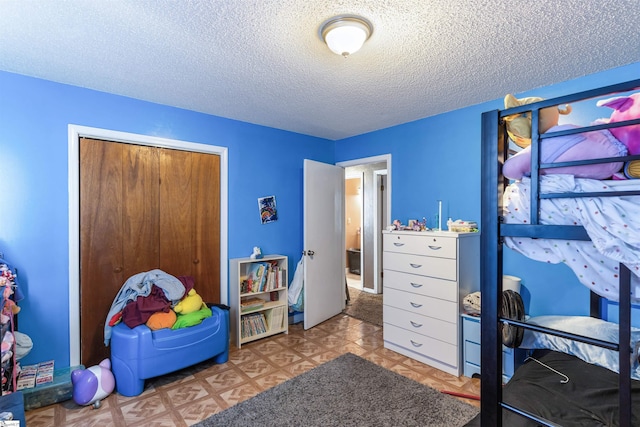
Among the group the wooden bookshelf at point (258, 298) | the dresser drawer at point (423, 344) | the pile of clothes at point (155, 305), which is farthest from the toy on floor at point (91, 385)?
the dresser drawer at point (423, 344)

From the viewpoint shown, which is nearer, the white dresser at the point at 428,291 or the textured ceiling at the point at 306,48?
the textured ceiling at the point at 306,48

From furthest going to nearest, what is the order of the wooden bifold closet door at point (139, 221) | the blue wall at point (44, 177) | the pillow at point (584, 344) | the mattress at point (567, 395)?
the wooden bifold closet door at point (139, 221), the blue wall at point (44, 177), the pillow at point (584, 344), the mattress at point (567, 395)

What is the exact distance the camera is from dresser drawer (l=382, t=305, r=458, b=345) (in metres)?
2.53

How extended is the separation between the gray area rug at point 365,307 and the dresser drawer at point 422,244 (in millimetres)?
1240

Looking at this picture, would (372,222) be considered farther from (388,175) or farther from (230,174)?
(230,174)

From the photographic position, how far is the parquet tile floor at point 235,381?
2.00m

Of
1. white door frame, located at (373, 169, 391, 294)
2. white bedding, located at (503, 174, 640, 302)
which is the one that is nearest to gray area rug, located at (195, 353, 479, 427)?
white bedding, located at (503, 174, 640, 302)

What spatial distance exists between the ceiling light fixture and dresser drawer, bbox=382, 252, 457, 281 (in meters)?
1.79

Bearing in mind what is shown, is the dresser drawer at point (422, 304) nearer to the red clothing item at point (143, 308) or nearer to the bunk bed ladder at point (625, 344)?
the bunk bed ladder at point (625, 344)

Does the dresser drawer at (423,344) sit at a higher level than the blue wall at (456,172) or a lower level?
lower

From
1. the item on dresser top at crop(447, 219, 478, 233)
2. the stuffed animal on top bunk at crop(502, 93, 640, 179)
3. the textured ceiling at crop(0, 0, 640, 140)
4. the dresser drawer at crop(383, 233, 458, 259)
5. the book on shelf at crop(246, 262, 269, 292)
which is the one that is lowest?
the book on shelf at crop(246, 262, 269, 292)

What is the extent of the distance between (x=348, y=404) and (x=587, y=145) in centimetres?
202

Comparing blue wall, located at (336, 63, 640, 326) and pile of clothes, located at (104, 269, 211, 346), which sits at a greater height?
blue wall, located at (336, 63, 640, 326)

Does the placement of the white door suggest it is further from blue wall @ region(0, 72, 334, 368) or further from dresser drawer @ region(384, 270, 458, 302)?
blue wall @ region(0, 72, 334, 368)
